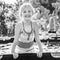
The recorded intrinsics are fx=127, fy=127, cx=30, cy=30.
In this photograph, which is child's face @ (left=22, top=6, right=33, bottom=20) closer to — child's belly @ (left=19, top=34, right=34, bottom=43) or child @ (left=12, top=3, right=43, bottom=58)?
child @ (left=12, top=3, right=43, bottom=58)

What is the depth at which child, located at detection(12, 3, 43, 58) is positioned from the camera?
0.77 meters

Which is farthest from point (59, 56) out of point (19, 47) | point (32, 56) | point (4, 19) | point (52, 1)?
point (52, 1)

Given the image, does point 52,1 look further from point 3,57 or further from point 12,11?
point 3,57

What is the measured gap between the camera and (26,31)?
31.1 inches

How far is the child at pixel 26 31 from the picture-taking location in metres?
0.77

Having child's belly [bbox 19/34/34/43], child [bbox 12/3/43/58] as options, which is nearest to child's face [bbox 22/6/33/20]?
child [bbox 12/3/43/58]

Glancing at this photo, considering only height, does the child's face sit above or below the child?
above

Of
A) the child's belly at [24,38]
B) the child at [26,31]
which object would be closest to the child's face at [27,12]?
the child at [26,31]

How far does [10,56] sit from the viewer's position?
71 cm

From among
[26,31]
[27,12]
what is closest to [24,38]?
[26,31]

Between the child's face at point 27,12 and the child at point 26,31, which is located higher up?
the child's face at point 27,12

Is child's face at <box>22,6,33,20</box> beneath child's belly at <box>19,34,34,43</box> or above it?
above

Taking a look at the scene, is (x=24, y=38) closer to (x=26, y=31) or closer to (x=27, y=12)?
(x=26, y=31)

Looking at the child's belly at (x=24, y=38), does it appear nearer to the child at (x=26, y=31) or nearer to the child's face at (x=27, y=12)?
the child at (x=26, y=31)
